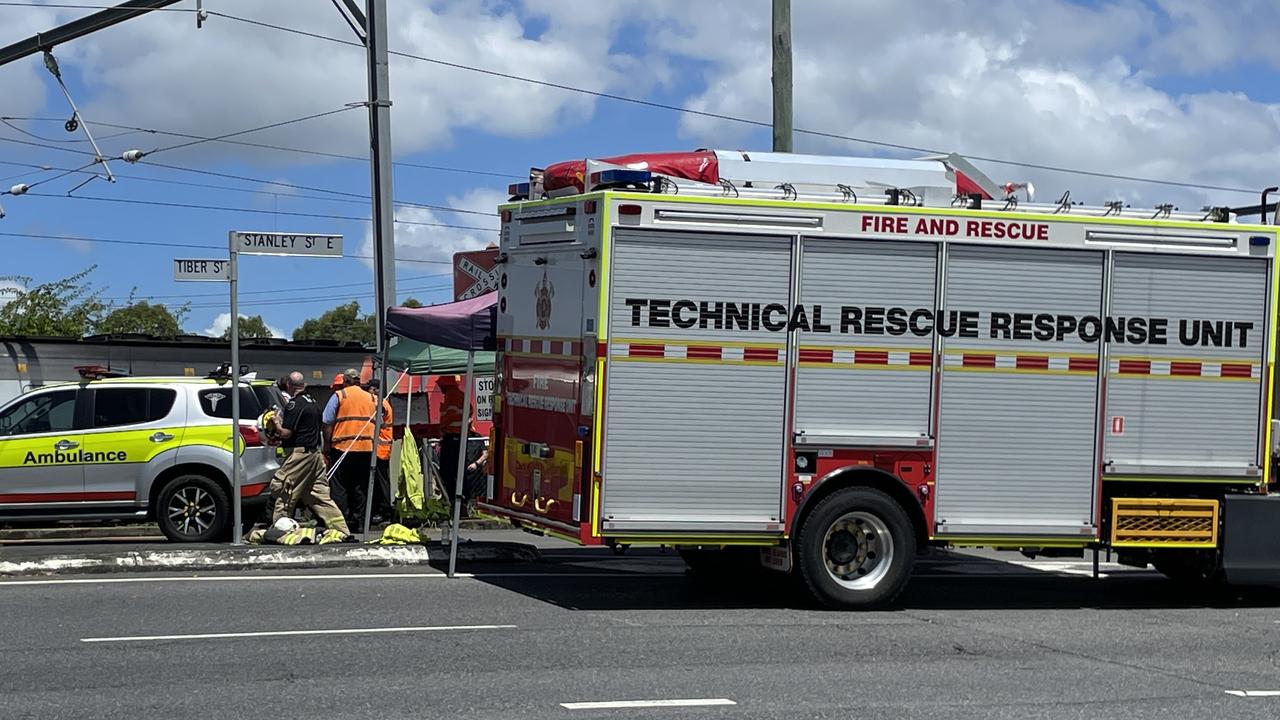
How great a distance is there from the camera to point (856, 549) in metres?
11.2

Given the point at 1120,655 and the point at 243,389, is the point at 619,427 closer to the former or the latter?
the point at 1120,655

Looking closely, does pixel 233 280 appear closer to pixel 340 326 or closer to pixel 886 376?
pixel 886 376

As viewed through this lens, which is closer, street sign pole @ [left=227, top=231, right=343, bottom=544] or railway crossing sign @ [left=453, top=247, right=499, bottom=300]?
street sign pole @ [left=227, top=231, right=343, bottom=544]

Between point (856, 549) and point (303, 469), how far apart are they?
20.1 feet

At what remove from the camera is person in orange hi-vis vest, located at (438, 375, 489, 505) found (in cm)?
1816

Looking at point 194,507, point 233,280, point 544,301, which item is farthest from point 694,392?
point 194,507

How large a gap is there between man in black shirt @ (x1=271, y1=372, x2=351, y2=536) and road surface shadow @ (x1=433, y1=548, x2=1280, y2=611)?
7.54ft

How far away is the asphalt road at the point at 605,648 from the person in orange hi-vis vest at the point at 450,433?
5208 mm

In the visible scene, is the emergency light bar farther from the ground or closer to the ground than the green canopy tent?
farther from the ground

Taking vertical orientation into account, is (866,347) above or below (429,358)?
above

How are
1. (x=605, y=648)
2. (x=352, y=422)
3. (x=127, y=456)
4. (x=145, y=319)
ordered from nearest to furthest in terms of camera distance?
1. (x=605, y=648)
2. (x=127, y=456)
3. (x=352, y=422)
4. (x=145, y=319)

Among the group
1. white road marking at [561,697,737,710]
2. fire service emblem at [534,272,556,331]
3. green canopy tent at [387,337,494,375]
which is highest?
fire service emblem at [534,272,556,331]

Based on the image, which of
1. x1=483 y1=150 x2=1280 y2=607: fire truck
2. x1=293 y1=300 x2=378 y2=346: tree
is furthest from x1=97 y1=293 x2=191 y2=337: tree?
x1=483 y1=150 x2=1280 y2=607: fire truck

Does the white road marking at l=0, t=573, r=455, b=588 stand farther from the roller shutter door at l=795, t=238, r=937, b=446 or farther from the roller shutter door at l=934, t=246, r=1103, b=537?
the roller shutter door at l=934, t=246, r=1103, b=537
